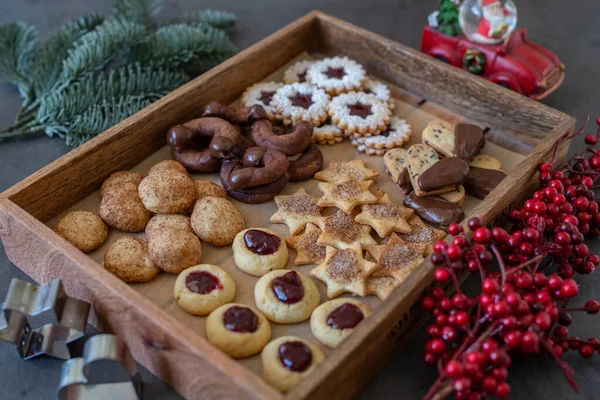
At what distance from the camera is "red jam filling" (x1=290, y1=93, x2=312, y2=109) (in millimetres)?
1768

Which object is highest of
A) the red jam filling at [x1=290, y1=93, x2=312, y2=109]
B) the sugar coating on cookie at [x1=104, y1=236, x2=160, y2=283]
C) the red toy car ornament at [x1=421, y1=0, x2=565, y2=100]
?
the red toy car ornament at [x1=421, y1=0, x2=565, y2=100]

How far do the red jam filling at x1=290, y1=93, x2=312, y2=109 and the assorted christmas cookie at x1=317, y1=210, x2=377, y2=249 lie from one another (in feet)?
1.28

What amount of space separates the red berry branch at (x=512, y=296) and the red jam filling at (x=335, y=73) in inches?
24.2

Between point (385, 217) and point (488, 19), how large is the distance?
0.74 meters

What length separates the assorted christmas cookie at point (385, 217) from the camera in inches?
57.7

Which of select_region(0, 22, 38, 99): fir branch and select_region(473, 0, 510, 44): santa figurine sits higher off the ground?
select_region(473, 0, 510, 44): santa figurine

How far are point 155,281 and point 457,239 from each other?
1.95 ft

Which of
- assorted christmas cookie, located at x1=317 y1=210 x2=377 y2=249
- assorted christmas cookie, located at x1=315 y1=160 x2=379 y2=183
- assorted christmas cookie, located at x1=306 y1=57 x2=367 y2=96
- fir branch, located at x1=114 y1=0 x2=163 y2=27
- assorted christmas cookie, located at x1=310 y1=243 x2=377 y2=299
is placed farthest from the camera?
fir branch, located at x1=114 y1=0 x2=163 y2=27

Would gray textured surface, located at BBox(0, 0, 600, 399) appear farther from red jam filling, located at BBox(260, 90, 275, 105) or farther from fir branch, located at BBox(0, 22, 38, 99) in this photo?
red jam filling, located at BBox(260, 90, 275, 105)

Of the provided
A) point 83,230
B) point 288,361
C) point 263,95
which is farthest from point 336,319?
point 263,95

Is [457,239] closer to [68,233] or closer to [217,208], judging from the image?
[217,208]

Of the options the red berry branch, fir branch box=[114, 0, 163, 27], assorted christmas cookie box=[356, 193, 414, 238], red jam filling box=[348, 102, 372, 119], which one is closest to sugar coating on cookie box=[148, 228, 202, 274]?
assorted christmas cookie box=[356, 193, 414, 238]

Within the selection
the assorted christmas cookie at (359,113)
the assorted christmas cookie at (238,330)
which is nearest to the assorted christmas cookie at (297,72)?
the assorted christmas cookie at (359,113)

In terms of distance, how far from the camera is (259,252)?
1383 millimetres
